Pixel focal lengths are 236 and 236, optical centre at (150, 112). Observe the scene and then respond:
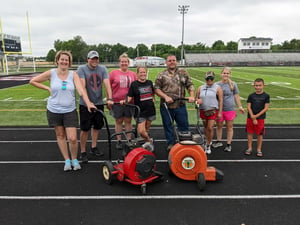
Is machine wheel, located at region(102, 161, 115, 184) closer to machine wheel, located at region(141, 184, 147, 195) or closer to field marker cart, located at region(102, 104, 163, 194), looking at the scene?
field marker cart, located at region(102, 104, 163, 194)

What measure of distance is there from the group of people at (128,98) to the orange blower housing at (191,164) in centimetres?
80

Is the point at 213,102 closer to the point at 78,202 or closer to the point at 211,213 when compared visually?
the point at 211,213

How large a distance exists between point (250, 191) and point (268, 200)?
28 cm

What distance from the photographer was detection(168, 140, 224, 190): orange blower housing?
11.2 feet

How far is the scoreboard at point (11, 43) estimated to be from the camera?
1093 inches

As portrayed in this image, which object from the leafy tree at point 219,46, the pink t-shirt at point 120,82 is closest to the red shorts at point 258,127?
the pink t-shirt at point 120,82

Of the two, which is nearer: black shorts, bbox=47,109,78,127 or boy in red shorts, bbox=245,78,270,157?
black shorts, bbox=47,109,78,127

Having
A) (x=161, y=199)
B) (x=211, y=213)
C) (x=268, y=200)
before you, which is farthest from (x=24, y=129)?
(x=268, y=200)

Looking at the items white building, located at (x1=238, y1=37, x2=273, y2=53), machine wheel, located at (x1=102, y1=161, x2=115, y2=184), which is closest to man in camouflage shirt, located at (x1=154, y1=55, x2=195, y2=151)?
machine wheel, located at (x1=102, y1=161, x2=115, y2=184)

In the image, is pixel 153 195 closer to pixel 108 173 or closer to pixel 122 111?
pixel 108 173

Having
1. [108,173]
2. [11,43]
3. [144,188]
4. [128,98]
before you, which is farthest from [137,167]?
[11,43]

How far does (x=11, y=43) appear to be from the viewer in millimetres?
29359

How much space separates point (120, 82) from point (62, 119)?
1344 millimetres

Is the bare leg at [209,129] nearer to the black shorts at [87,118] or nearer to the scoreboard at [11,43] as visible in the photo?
the black shorts at [87,118]
